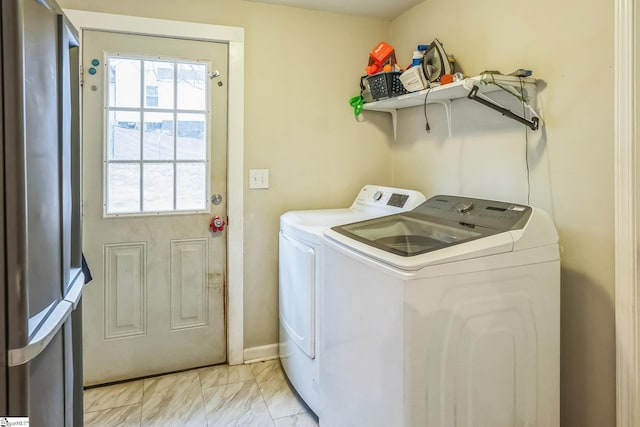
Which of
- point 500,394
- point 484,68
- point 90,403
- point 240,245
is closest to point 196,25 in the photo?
point 240,245

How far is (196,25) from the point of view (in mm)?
2355

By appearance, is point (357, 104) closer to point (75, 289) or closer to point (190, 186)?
point (190, 186)

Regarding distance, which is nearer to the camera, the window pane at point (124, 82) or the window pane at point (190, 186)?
the window pane at point (124, 82)

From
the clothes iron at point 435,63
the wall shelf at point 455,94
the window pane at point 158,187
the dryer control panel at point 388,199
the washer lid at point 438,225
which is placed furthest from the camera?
the window pane at point 158,187

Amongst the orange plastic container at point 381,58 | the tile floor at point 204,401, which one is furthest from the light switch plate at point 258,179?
the tile floor at point 204,401

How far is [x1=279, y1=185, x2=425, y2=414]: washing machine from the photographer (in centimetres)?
200

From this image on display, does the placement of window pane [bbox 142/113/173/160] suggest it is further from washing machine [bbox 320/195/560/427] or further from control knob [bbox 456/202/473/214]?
control knob [bbox 456/202/473/214]

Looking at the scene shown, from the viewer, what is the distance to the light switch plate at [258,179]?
254cm

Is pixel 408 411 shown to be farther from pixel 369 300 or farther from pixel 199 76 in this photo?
pixel 199 76

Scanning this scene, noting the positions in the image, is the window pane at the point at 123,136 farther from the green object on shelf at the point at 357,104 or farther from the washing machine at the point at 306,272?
the green object on shelf at the point at 357,104

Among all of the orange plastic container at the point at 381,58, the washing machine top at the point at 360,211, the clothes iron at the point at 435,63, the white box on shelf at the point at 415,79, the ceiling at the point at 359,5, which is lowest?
the washing machine top at the point at 360,211

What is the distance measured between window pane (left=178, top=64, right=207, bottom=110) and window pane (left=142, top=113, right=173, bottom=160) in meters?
0.12

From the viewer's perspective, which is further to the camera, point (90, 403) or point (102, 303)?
point (102, 303)

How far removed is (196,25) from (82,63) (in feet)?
2.11
